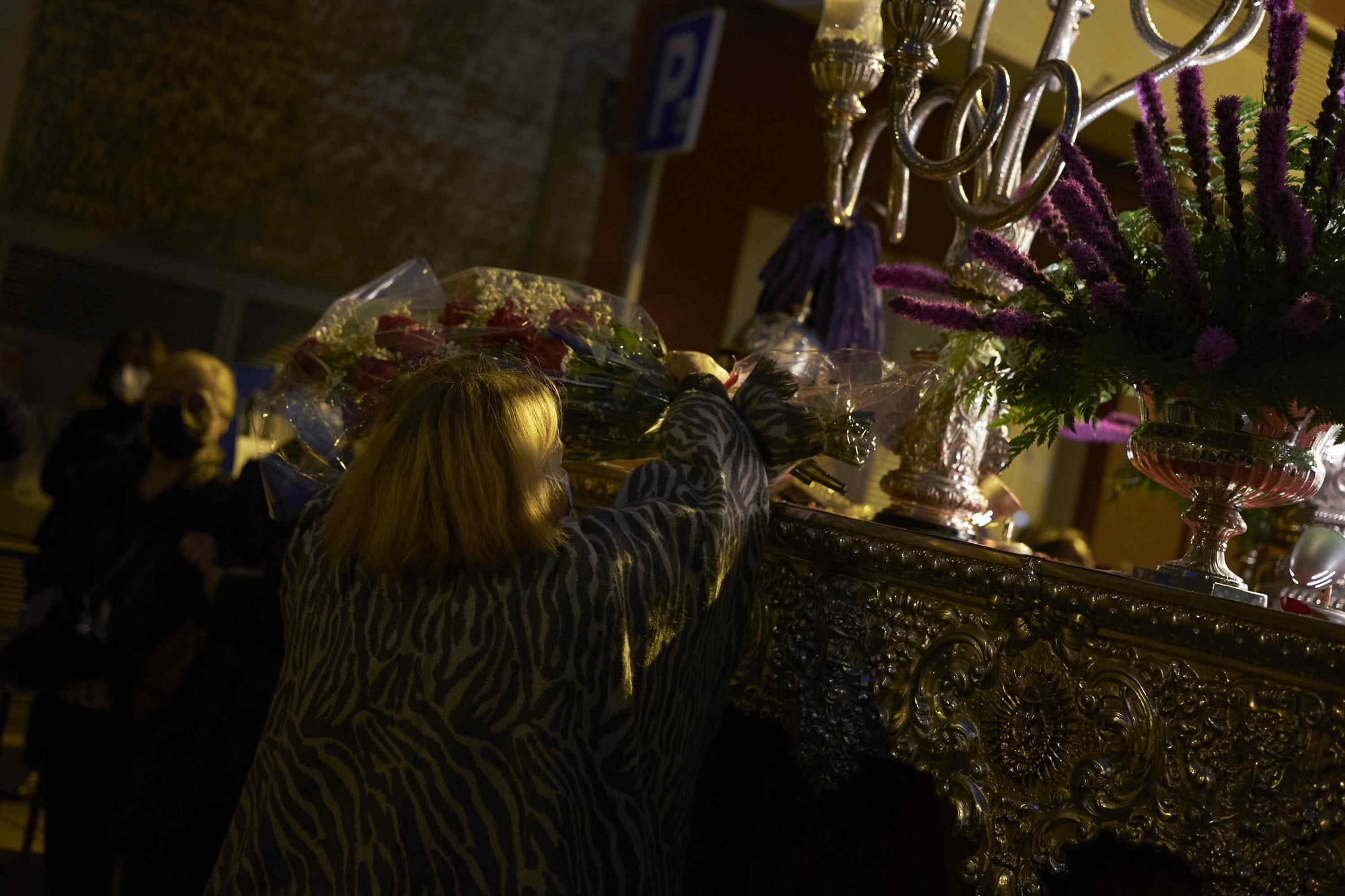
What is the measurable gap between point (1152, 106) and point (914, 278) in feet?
1.53

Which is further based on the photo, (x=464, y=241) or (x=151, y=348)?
(x=464, y=241)

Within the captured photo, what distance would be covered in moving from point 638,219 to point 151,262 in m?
2.20

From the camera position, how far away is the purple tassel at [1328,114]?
135 centimetres

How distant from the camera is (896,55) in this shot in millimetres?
1971

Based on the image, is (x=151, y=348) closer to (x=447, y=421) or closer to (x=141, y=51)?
(x=141, y=51)

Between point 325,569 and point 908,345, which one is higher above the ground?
point 908,345

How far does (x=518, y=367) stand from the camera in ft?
5.77

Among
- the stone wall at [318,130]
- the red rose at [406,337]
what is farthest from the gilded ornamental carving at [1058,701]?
the stone wall at [318,130]

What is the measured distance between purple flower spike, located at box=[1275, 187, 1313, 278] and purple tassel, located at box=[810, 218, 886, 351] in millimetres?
2394

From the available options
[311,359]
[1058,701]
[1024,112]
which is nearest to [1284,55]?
[1024,112]

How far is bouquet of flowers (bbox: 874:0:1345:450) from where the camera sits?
1391mm

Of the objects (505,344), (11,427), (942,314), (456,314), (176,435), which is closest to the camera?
(942,314)

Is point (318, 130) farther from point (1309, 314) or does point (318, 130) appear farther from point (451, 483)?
point (1309, 314)

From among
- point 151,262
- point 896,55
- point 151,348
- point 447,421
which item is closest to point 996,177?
point 896,55
